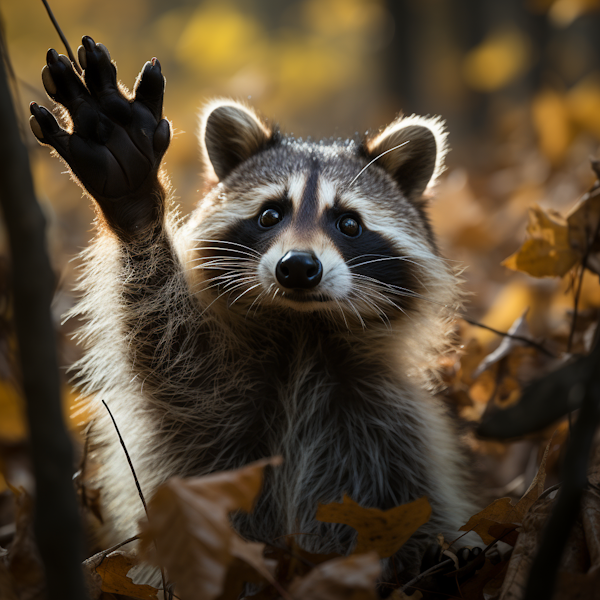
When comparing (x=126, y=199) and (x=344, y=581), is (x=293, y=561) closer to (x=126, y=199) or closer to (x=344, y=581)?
(x=344, y=581)

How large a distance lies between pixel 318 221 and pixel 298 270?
48cm

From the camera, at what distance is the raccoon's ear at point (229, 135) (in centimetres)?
306

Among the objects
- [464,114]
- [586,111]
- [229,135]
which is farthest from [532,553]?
[464,114]

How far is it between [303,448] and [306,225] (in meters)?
0.97

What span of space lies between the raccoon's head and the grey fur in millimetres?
15

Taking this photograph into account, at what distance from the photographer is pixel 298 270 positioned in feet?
7.46

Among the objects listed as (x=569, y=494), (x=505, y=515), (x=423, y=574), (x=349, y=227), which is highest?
(x=349, y=227)

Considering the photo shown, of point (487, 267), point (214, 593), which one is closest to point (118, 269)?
point (214, 593)

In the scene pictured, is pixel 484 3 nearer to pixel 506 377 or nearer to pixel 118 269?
pixel 506 377

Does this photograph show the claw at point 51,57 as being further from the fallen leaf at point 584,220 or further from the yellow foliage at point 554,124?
the yellow foliage at point 554,124

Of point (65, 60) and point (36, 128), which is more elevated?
point (65, 60)

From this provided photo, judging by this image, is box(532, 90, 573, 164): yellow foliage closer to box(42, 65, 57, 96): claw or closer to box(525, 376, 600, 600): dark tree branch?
box(42, 65, 57, 96): claw

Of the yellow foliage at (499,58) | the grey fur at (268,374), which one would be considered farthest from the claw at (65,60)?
the yellow foliage at (499,58)

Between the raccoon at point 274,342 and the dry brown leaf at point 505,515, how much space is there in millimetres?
493
